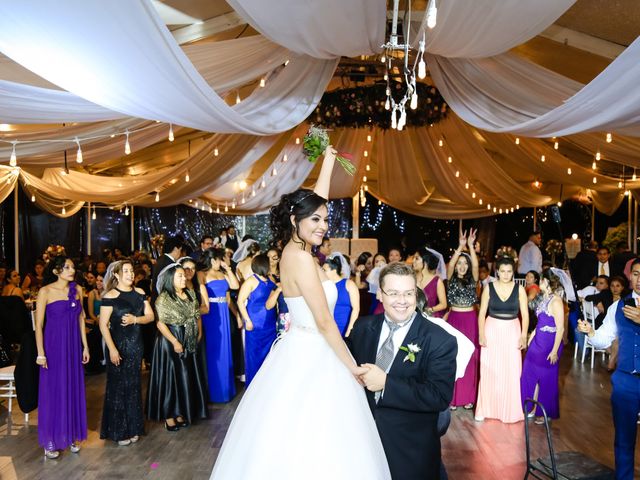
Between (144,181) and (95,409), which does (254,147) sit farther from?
(95,409)

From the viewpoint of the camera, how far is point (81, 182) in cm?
771

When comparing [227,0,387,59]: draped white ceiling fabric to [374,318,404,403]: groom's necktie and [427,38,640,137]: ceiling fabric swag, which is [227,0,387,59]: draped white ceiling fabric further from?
[374,318,404,403]: groom's necktie

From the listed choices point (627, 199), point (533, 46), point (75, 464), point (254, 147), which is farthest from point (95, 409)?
point (627, 199)

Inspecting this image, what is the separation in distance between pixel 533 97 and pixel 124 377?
3.57m

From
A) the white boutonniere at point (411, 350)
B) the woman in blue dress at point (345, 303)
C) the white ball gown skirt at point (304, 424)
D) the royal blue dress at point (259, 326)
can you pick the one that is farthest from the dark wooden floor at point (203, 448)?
the white boutonniere at point (411, 350)

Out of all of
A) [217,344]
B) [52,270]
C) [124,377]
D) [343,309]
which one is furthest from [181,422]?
[343,309]

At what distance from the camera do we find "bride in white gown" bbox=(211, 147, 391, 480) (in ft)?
7.04

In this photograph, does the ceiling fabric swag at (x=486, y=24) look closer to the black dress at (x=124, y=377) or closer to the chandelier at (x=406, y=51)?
the chandelier at (x=406, y=51)

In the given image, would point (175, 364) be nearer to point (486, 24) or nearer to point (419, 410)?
point (419, 410)

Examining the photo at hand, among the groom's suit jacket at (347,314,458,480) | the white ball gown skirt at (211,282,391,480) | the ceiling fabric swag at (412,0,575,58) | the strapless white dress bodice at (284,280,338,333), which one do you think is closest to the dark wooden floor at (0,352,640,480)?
the white ball gown skirt at (211,282,391,480)

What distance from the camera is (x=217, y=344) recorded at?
5484mm

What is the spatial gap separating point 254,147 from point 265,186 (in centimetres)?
247

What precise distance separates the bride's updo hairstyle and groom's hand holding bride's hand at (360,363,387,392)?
2.46 ft

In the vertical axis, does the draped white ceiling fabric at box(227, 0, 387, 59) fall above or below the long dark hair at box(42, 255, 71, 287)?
above
